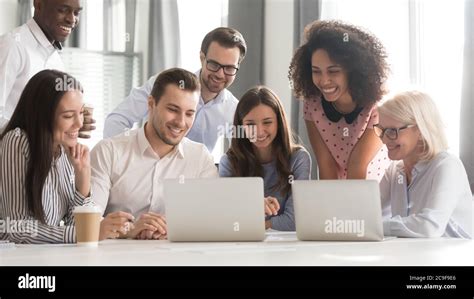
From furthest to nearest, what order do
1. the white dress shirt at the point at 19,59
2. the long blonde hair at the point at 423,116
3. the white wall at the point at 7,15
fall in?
the white wall at the point at 7,15 < the white dress shirt at the point at 19,59 < the long blonde hair at the point at 423,116

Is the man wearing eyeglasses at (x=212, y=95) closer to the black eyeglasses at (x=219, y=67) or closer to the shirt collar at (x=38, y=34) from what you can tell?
the black eyeglasses at (x=219, y=67)

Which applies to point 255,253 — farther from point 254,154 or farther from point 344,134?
point 344,134

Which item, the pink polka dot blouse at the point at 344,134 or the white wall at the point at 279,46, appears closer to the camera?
the pink polka dot blouse at the point at 344,134

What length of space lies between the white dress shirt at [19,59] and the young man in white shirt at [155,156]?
597mm

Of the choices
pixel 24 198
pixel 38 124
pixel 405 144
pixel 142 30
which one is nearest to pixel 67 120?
pixel 38 124

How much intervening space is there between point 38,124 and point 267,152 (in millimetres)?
1062

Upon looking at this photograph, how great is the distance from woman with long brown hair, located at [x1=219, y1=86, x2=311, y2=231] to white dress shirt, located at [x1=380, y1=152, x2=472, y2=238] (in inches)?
16.6

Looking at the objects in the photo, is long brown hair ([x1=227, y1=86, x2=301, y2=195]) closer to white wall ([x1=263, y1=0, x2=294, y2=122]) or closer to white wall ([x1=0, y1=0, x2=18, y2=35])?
white wall ([x1=263, y1=0, x2=294, y2=122])

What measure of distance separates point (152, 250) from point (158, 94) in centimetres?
112

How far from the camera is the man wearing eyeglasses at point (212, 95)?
3.42 metres
